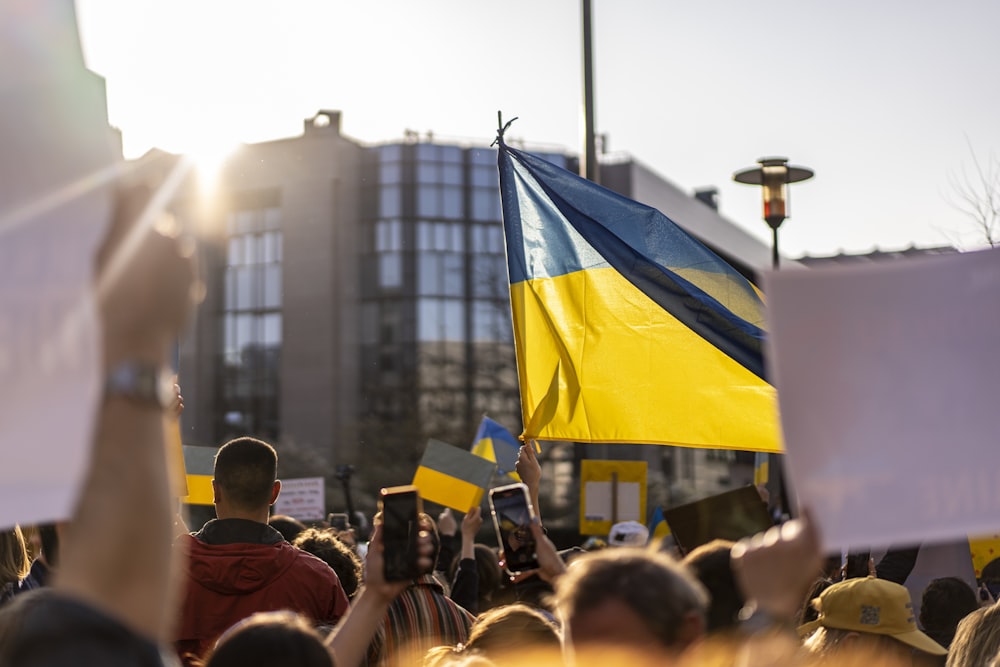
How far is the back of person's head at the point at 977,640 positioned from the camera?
3.63 metres

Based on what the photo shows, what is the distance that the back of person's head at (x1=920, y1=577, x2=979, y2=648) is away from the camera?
528 centimetres

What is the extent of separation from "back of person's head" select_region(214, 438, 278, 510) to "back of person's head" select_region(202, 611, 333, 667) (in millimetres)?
1802

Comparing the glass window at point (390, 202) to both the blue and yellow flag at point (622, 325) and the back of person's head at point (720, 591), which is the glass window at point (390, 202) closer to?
the blue and yellow flag at point (622, 325)

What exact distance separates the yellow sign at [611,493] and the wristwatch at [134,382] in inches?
342

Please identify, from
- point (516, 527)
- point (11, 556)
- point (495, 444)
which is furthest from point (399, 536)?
point (495, 444)

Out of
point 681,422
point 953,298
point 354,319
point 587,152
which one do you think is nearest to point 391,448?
point 354,319

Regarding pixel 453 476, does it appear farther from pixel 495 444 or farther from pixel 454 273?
pixel 454 273

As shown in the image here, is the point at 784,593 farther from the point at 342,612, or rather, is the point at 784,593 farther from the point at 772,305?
the point at 342,612

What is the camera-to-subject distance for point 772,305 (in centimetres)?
183

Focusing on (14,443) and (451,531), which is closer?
(14,443)

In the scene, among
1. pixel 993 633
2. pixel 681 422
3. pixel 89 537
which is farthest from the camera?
pixel 681 422

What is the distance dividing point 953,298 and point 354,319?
52.1 metres

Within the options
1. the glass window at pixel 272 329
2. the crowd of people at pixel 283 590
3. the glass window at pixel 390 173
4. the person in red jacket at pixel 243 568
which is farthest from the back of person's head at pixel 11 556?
the glass window at pixel 272 329

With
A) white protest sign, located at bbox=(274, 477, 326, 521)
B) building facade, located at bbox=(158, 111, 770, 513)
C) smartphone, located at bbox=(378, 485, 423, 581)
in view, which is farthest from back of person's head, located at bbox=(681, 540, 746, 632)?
building facade, located at bbox=(158, 111, 770, 513)
